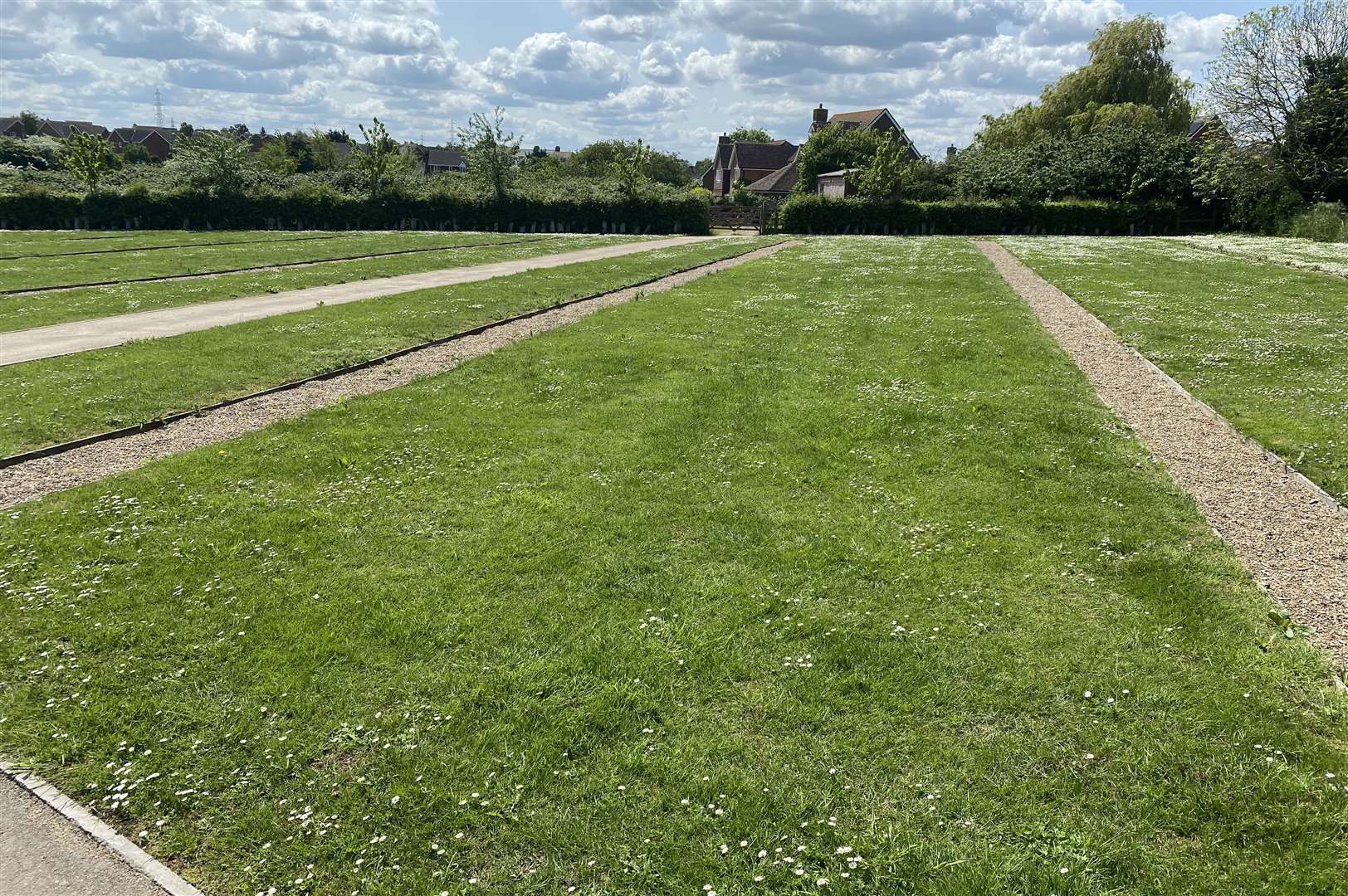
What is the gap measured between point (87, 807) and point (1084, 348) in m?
15.4

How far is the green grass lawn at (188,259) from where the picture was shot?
23.2 meters

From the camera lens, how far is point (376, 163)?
49.8 m

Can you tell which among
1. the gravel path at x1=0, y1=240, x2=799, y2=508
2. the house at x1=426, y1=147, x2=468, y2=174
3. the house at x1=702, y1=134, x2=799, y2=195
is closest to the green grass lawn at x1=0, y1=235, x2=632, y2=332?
the gravel path at x1=0, y1=240, x2=799, y2=508

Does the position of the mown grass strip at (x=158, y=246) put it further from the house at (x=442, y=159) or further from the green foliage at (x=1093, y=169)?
the house at (x=442, y=159)

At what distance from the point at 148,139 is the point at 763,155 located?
9383 centimetres

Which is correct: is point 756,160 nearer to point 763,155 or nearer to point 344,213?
point 763,155

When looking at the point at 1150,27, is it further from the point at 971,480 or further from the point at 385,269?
the point at 971,480

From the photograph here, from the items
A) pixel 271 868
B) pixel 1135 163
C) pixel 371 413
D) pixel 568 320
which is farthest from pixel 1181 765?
pixel 1135 163

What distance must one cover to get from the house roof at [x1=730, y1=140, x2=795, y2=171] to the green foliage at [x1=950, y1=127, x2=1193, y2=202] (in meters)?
40.1

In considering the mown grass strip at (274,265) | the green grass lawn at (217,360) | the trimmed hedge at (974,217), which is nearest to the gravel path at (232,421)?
the green grass lawn at (217,360)

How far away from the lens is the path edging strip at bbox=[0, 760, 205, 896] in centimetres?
367

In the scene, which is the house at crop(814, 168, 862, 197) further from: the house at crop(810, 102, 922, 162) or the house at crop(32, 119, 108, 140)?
the house at crop(32, 119, 108, 140)

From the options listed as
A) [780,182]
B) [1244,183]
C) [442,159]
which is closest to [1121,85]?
[1244,183]

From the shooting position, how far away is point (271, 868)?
149 inches
